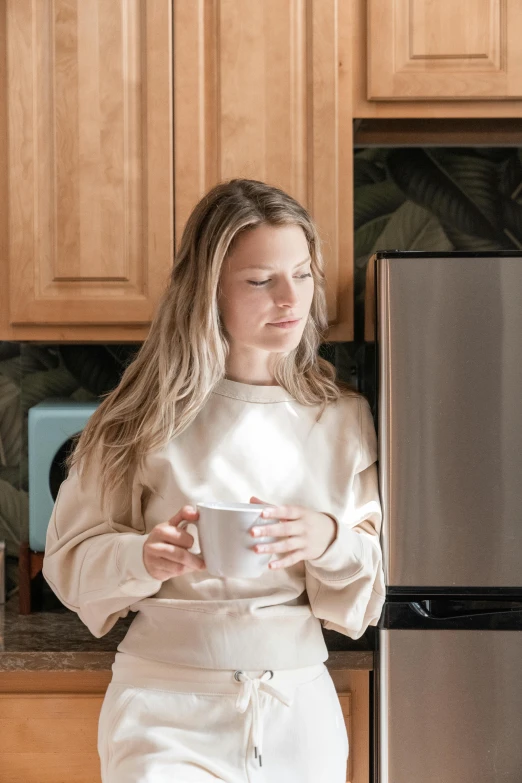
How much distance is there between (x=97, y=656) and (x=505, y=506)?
0.74 meters

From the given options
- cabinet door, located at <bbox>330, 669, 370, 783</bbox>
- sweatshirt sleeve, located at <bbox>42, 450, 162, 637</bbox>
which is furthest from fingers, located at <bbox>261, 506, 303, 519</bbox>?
cabinet door, located at <bbox>330, 669, 370, 783</bbox>

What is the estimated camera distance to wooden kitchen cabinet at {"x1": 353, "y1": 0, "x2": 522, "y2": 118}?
1610 mm

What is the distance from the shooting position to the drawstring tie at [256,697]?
4.06 feet

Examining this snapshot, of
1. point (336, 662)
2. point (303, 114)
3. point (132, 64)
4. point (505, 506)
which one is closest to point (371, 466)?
point (505, 506)

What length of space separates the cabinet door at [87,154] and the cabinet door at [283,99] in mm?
54

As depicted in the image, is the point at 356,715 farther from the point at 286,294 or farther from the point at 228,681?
the point at 286,294

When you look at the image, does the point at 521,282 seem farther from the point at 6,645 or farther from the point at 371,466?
the point at 6,645

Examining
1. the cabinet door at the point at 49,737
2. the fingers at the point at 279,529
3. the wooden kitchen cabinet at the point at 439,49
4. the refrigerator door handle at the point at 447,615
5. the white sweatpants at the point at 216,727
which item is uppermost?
the wooden kitchen cabinet at the point at 439,49

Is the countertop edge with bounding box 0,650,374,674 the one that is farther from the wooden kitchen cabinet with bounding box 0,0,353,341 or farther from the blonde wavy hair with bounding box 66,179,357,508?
the wooden kitchen cabinet with bounding box 0,0,353,341

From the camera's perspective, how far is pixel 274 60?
1.61 meters

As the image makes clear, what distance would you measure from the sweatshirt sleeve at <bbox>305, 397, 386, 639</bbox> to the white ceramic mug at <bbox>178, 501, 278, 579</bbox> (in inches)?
8.5

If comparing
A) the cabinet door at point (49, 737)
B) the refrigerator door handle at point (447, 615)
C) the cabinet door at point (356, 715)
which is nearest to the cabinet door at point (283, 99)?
the refrigerator door handle at point (447, 615)

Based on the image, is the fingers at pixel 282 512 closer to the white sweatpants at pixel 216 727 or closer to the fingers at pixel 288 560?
the fingers at pixel 288 560

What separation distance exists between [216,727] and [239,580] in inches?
8.4
